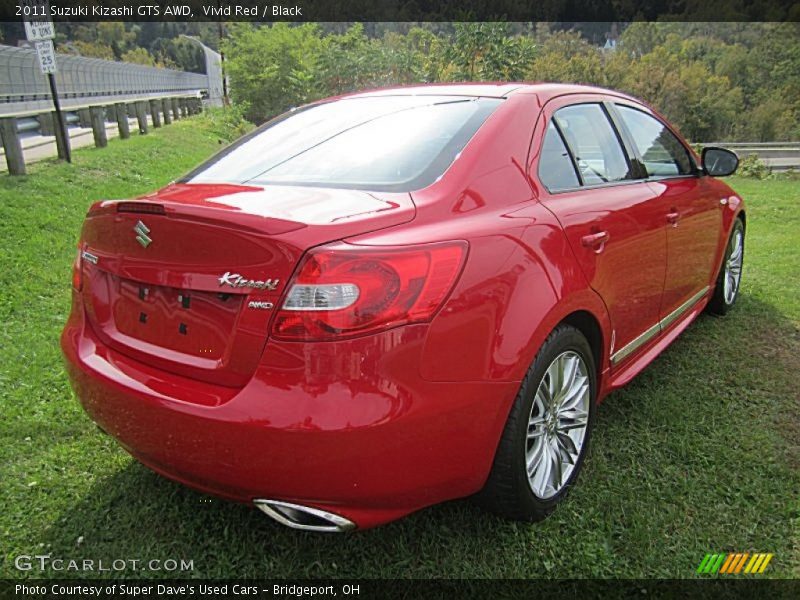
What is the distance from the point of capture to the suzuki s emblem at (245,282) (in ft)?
5.27

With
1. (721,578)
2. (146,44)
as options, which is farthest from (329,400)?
(146,44)

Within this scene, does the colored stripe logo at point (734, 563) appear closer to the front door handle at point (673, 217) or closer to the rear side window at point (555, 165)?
the rear side window at point (555, 165)

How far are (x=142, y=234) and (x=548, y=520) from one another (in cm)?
172

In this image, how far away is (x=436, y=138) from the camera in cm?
221

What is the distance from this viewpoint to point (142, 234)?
6.09 feet

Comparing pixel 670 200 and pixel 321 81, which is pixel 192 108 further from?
pixel 670 200

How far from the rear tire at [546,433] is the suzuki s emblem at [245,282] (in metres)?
0.85

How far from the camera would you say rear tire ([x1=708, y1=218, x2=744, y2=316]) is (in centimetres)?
418

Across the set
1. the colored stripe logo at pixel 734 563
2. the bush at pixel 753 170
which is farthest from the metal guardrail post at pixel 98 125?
the bush at pixel 753 170

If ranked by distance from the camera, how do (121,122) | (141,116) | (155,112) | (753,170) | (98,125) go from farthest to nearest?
(753,170), (155,112), (141,116), (121,122), (98,125)

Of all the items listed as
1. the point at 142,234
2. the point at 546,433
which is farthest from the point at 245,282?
the point at 546,433

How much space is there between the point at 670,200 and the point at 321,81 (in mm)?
23630

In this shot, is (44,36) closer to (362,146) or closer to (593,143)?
(362,146)

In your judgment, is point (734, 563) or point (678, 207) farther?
point (678, 207)
